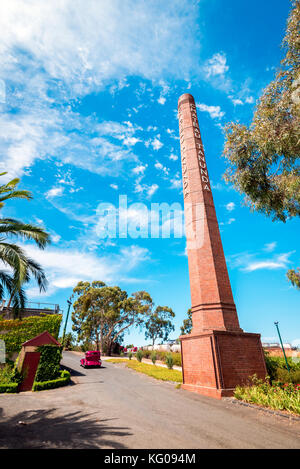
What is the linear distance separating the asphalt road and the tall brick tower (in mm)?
1309

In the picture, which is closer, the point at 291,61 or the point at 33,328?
the point at 291,61

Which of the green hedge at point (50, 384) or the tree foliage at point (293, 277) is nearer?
the green hedge at point (50, 384)

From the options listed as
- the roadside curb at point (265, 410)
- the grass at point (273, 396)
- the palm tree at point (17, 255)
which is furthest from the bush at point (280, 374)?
the palm tree at point (17, 255)

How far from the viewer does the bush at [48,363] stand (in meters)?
14.1

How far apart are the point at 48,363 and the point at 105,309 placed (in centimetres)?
2918

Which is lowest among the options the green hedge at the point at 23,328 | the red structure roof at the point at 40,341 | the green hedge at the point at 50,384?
the green hedge at the point at 50,384

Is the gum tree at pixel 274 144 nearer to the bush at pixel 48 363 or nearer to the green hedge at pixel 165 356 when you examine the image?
the bush at pixel 48 363

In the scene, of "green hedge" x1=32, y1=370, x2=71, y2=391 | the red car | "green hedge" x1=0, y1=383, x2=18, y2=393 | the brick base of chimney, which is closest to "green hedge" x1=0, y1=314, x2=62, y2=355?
"green hedge" x1=32, y1=370, x2=71, y2=391

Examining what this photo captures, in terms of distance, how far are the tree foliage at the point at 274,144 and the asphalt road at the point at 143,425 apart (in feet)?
23.2

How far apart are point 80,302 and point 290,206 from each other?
41.6 metres

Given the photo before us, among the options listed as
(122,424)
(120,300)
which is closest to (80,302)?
(120,300)

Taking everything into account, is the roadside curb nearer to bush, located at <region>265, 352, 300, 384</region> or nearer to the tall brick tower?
the tall brick tower

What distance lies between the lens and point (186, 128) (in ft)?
56.5
